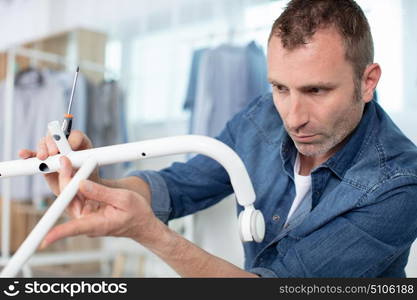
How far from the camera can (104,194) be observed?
2.45 ft

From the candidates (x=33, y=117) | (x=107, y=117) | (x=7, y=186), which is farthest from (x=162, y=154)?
(x=33, y=117)

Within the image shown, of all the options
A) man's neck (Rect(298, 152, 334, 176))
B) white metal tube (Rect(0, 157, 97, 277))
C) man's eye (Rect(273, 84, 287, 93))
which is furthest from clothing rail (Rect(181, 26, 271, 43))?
white metal tube (Rect(0, 157, 97, 277))

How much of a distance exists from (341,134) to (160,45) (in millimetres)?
2592

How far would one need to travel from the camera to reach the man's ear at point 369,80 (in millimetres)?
1086

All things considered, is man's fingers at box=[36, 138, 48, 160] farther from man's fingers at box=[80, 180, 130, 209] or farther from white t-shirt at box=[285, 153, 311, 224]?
white t-shirt at box=[285, 153, 311, 224]

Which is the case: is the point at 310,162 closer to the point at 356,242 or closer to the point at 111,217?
the point at 356,242

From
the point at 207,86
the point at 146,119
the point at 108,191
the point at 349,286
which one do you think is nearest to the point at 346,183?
the point at 349,286

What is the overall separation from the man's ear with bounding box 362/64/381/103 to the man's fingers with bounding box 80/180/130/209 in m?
0.60

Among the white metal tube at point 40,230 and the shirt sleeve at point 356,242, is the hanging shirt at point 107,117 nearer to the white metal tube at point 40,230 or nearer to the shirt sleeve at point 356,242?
the shirt sleeve at point 356,242

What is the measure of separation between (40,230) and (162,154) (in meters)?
0.25

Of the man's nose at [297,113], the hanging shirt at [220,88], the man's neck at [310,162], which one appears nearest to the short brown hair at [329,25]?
the man's nose at [297,113]

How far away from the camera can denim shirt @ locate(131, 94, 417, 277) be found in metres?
1.00

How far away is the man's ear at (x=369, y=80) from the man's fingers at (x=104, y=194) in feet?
1.97

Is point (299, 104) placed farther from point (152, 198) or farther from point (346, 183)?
point (152, 198)
